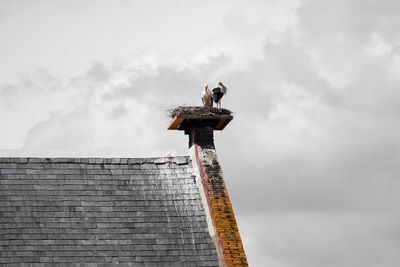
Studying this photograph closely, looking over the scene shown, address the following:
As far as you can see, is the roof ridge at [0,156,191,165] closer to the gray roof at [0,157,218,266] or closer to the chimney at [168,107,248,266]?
the gray roof at [0,157,218,266]

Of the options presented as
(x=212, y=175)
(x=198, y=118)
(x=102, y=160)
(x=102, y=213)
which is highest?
(x=198, y=118)

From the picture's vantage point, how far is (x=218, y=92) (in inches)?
1480

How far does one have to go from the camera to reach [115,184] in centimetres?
3509

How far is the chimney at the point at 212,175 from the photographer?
112 ft

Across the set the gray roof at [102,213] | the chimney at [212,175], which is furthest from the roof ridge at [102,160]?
the chimney at [212,175]

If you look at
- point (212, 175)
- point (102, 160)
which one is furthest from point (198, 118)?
point (102, 160)

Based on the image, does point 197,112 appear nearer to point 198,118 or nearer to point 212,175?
point 198,118

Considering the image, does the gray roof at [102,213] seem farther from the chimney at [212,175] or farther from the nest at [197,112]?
the nest at [197,112]

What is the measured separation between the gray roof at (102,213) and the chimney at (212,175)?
32 cm

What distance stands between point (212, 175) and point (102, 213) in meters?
3.51

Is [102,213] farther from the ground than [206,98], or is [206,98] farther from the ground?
[206,98]

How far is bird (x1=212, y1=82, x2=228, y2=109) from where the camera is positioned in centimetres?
3756

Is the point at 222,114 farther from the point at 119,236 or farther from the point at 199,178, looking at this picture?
the point at 119,236

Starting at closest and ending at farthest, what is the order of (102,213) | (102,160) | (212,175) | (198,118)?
(102,213), (102,160), (212,175), (198,118)
